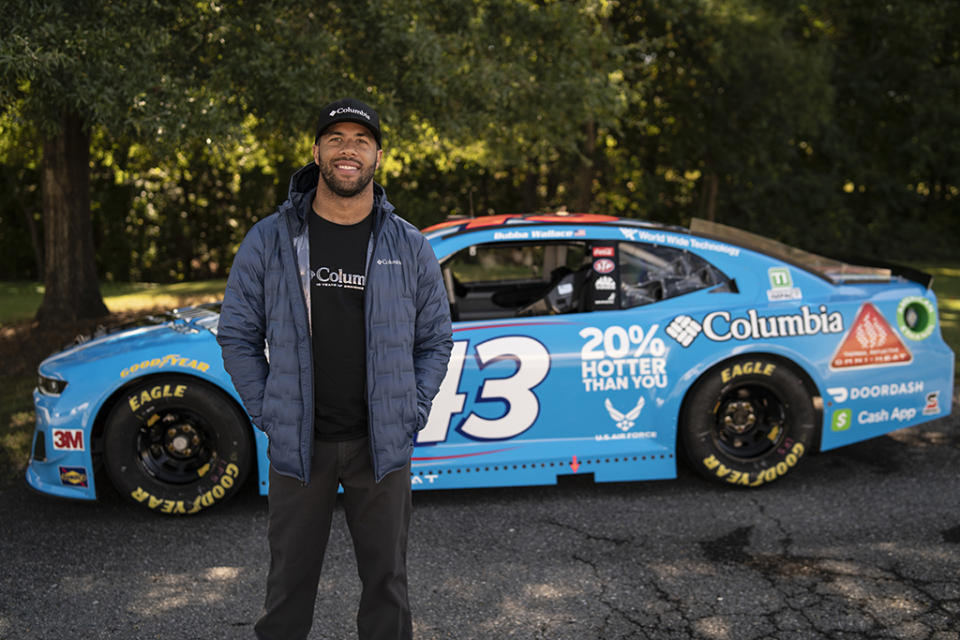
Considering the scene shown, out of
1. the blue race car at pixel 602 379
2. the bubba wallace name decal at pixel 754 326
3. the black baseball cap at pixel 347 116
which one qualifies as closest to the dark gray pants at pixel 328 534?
the black baseball cap at pixel 347 116

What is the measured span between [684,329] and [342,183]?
2655mm

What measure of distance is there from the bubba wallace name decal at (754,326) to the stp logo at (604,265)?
446 mm

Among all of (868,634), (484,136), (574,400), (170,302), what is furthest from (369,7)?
(170,302)

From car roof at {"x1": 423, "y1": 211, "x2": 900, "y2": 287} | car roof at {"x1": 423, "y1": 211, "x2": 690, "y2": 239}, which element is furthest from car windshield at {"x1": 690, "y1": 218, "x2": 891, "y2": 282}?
car roof at {"x1": 423, "y1": 211, "x2": 690, "y2": 239}

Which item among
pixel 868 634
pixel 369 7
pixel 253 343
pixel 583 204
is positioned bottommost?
pixel 868 634

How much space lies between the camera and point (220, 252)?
1664 cm

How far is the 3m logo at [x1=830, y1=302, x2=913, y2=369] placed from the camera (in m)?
5.00

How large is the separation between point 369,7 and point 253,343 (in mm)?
5149

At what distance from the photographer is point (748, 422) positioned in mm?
5035

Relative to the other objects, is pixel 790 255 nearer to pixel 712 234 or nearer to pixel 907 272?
pixel 712 234

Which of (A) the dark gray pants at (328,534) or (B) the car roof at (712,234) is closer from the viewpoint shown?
(A) the dark gray pants at (328,534)

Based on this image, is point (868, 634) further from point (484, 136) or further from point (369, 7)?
point (484, 136)

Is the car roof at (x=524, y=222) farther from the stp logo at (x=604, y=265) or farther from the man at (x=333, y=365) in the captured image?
the man at (x=333, y=365)

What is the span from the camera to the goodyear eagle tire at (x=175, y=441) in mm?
4496
